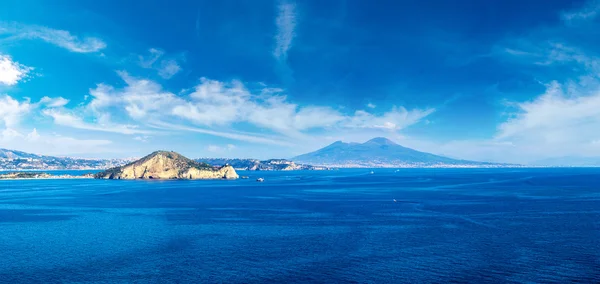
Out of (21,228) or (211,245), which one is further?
(21,228)

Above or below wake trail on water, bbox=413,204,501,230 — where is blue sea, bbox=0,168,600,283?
below

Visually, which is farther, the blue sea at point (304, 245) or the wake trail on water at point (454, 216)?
the wake trail on water at point (454, 216)

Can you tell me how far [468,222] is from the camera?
8981 centimetres

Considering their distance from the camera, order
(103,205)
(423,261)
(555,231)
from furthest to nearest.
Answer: (103,205) → (555,231) → (423,261)

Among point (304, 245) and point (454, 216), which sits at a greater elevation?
point (454, 216)

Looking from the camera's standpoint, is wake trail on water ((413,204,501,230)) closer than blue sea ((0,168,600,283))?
No

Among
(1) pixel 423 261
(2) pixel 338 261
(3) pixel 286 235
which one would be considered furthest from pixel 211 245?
(1) pixel 423 261

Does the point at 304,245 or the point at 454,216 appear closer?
the point at 304,245

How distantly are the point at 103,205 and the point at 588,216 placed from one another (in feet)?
473

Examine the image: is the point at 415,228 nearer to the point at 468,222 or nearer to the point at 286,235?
the point at 468,222

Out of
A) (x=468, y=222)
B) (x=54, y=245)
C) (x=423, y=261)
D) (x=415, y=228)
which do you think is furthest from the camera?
(x=468, y=222)

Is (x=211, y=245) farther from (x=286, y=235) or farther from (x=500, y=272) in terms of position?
(x=500, y=272)

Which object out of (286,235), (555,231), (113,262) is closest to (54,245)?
(113,262)

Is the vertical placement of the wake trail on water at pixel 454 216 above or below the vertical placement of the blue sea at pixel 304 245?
above
